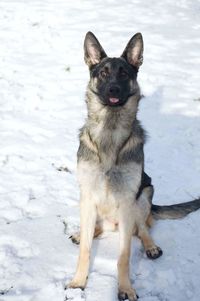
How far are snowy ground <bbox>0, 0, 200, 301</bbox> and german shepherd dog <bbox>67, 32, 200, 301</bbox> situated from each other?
10.4 inches

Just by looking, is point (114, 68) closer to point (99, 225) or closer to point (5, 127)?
point (99, 225)

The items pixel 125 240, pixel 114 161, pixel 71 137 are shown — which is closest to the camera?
pixel 125 240

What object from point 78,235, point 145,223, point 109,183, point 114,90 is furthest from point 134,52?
point 78,235

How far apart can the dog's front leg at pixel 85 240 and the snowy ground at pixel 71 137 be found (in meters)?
0.12

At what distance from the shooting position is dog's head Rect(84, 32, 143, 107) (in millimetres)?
4211

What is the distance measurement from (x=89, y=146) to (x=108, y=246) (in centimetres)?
113

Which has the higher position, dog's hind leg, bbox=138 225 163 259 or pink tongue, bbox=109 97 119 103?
pink tongue, bbox=109 97 119 103

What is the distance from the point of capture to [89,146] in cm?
432

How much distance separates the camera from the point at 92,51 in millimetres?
4527

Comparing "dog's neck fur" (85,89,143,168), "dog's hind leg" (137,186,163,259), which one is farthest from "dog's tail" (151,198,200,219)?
"dog's neck fur" (85,89,143,168)

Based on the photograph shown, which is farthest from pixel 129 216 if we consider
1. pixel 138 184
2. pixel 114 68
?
pixel 114 68

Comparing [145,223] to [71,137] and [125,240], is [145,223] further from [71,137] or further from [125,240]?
[71,137]

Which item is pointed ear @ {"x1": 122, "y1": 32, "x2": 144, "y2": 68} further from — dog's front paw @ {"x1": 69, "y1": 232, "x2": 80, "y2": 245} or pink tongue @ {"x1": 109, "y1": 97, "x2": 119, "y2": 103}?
dog's front paw @ {"x1": 69, "y1": 232, "x2": 80, "y2": 245}

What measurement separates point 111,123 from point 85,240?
1145mm
